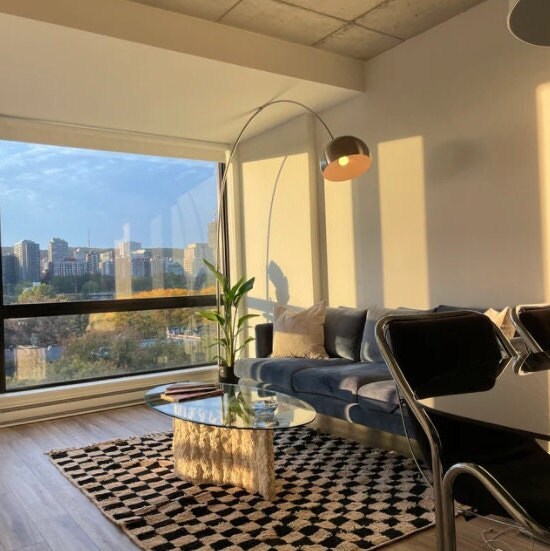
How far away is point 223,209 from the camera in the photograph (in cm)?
586

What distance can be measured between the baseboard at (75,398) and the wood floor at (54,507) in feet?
0.85

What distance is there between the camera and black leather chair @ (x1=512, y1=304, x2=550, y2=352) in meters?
2.10

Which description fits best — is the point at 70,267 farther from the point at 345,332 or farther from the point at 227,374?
the point at 345,332

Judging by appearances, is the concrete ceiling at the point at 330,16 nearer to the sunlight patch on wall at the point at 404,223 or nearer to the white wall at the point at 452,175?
the white wall at the point at 452,175

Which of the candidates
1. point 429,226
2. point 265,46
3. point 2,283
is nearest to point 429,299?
point 429,226

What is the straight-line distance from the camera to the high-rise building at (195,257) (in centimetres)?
572

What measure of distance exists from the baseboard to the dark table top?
387 centimetres

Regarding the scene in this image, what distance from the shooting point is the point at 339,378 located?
3307 millimetres

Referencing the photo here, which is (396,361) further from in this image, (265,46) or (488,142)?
(265,46)

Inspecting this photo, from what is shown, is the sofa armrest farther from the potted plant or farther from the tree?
the tree

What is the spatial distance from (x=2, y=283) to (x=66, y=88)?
174 centimetres

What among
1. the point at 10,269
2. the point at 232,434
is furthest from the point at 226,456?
the point at 10,269

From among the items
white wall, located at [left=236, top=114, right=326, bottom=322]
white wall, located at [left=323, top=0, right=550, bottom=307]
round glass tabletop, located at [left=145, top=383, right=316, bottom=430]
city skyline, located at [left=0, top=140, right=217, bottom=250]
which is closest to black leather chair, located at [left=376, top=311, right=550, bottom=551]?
round glass tabletop, located at [left=145, top=383, right=316, bottom=430]

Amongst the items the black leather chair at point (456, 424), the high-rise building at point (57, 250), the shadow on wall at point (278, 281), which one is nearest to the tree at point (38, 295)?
the high-rise building at point (57, 250)
